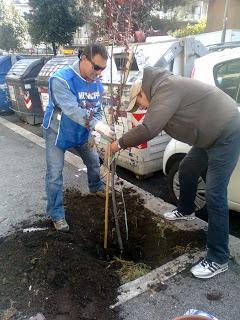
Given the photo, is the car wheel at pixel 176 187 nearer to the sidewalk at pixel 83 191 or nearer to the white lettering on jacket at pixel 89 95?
the sidewalk at pixel 83 191

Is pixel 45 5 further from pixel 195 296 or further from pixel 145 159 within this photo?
pixel 195 296

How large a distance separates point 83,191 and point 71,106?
180 cm

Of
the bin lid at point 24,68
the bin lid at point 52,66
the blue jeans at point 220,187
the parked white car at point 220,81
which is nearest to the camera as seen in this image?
the blue jeans at point 220,187

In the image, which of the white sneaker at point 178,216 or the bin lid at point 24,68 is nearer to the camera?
the white sneaker at point 178,216

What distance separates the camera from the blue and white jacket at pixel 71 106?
316cm

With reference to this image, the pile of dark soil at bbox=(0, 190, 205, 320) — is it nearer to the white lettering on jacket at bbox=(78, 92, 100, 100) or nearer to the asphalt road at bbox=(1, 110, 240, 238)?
the asphalt road at bbox=(1, 110, 240, 238)

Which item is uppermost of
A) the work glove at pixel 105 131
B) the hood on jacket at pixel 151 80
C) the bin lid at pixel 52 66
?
the hood on jacket at pixel 151 80

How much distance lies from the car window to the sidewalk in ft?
4.54

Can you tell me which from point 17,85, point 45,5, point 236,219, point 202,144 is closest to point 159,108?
point 202,144

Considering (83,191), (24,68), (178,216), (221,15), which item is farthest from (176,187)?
(221,15)

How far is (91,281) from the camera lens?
283 centimetres

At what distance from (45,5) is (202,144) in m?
20.0

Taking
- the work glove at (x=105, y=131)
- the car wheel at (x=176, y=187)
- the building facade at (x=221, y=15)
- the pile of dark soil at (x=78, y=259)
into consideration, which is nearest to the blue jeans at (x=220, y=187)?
the pile of dark soil at (x=78, y=259)

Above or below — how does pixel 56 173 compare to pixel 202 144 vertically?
below
